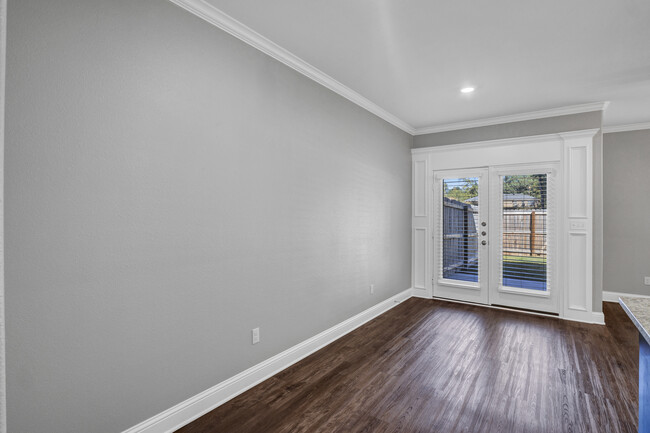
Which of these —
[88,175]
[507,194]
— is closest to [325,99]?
[88,175]

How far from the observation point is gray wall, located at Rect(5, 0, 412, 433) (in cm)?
153

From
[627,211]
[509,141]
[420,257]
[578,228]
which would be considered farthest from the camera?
[420,257]

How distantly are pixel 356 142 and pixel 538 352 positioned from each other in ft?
9.49

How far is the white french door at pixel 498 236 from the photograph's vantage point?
443cm

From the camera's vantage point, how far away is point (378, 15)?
7.70 feet

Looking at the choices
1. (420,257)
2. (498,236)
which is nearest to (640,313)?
(498,236)

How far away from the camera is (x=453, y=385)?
8.66ft

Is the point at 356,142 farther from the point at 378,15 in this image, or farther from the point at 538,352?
the point at 538,352

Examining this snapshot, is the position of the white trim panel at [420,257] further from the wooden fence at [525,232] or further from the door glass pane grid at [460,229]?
the wooden fence at [525,232]

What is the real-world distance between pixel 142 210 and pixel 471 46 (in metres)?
2.79

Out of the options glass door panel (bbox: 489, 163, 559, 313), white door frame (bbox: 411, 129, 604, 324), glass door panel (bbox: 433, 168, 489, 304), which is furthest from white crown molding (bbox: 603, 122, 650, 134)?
glass door panel (bbox: 433, 168, 489, 304)

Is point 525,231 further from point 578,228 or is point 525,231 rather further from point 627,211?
point 627,211

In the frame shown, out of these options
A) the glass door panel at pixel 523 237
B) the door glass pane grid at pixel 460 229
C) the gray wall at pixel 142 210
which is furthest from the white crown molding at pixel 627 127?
the gray wall at pixel 142 210

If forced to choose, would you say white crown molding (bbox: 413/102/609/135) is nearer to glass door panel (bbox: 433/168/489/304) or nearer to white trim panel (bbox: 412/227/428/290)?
glass door panel (bbox: 433/168/489/304)
